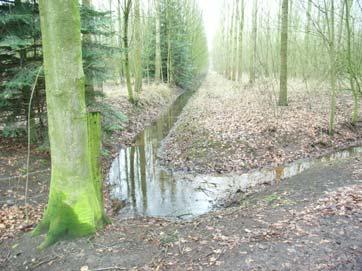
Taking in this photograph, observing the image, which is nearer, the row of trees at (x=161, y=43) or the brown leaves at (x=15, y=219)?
the brown leaves at (x=15, y=219)

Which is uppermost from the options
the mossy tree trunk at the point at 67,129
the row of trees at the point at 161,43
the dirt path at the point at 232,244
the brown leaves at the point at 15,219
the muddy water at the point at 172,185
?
the row of trees at the point at 161,43

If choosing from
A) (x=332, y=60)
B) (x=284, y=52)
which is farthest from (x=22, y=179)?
(x=284, y=52)

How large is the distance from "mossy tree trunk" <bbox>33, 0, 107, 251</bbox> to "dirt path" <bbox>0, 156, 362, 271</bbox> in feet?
1.01

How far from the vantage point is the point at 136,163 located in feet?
32.1

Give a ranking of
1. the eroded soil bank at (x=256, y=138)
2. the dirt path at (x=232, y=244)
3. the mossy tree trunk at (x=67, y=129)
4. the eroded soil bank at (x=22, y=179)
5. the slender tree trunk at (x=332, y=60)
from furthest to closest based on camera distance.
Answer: the slender tree trunk at (x=332, y=60) → the eroded soil bank at (x=256, y=138) → the eroded soil bank at (x=22, y=179) → the mossy tree trunk at (x=67, y=129) → the dirt path at (x=232, y=244)

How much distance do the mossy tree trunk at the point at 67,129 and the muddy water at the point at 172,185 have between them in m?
2.26

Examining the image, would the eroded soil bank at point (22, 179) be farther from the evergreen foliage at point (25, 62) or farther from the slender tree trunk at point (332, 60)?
the slender tree trunk at point (332, 60)

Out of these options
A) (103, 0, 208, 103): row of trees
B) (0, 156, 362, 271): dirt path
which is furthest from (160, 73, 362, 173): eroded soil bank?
(103, 0, 208, 103): row of trees

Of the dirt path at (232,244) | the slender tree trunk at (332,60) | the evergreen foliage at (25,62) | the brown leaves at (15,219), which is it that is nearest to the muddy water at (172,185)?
the slender tree trunk at (332,60)

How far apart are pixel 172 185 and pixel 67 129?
447cm

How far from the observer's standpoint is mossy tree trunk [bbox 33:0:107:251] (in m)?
3.74

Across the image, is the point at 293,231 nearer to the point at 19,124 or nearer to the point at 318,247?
the point at 318,247

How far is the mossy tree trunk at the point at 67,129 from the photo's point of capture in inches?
147

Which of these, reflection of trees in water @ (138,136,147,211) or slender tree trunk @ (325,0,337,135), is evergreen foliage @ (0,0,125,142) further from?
slender tree trunk @ (325,0,337,135)
